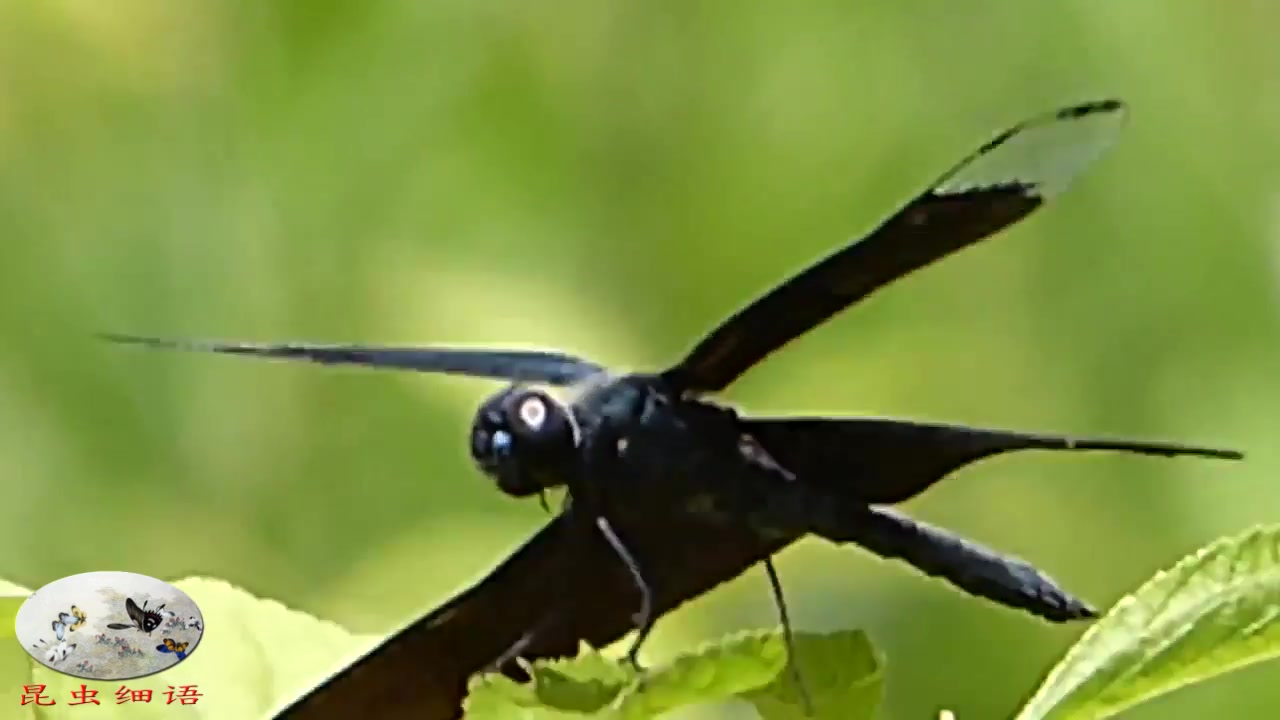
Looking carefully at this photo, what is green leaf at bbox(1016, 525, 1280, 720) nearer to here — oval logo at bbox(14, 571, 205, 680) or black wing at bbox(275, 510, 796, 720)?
black wing at bbox(275, 510, 796, 720)

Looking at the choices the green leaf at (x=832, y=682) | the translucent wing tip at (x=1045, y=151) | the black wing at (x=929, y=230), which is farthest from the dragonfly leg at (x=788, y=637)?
the translucent wing tip at (x=1045, y=151)

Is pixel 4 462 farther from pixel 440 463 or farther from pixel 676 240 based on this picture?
pixel 676 240

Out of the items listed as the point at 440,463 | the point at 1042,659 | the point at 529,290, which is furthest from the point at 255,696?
the point at 1042,659

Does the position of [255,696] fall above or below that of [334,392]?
below

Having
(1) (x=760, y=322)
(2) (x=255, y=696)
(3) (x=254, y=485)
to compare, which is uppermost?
(1) (x=760, y=322)

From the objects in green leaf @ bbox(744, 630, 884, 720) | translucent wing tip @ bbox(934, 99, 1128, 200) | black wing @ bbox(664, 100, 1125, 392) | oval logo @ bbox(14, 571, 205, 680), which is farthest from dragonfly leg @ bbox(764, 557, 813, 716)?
oval logo @ bbox(14, 571, 205, 680)

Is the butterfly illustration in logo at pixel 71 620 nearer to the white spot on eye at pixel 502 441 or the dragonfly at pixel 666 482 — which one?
the dragonfly at pixel 666 482
